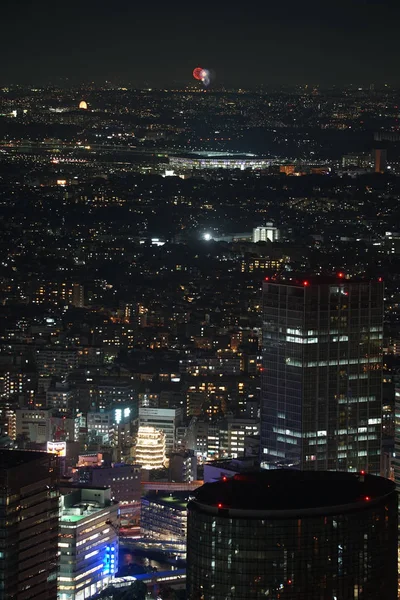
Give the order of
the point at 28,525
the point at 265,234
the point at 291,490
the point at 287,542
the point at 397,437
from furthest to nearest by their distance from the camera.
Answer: the point at 265,234
the point at 397,437
the point at 28,525
the point at 291,490
the point at 287,542

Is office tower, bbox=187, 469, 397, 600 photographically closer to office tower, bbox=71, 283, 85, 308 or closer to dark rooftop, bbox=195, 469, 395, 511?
dark rooftop, bbox=195, 469, 395, 511

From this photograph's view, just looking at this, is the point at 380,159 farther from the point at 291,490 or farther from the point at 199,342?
the point at 291,490

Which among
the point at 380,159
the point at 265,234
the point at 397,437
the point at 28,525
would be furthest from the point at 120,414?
the point at 380,159

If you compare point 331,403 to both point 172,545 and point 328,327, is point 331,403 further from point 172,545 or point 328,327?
point 172,545

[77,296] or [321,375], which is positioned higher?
[77,296]

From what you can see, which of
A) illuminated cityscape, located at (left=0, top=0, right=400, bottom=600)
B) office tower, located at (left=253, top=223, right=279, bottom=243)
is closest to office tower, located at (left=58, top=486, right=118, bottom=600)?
illuminated cityscape, located at (left=0, top=0, right=400, bottom=600)

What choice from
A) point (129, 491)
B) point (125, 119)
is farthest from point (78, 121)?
point (129, 491)

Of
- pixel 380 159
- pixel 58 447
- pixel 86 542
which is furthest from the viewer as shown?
pixel 380 159
